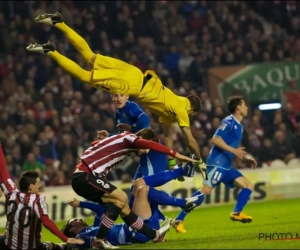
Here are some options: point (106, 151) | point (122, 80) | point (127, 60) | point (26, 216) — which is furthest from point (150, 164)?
point (127, 60)

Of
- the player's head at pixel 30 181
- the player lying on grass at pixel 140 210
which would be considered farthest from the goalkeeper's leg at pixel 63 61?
the player's head at pixel 30 181

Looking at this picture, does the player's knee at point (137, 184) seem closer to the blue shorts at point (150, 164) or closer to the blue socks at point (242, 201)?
the blue shorts at point (150, 164)

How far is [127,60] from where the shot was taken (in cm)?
2052

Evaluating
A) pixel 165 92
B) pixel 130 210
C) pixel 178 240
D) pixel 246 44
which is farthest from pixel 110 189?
pixel 246 44

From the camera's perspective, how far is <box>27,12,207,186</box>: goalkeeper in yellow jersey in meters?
12.5

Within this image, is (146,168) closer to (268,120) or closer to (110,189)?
(110,189)

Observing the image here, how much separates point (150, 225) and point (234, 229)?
6.72ft

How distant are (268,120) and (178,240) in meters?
9.01

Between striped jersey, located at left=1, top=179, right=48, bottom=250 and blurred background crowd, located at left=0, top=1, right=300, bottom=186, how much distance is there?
297 inches

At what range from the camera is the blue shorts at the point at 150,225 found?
11.0 meters

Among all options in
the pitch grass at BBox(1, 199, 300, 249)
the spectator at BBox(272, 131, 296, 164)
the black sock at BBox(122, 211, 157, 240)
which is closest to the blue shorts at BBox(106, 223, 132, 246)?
the pitch grass at BBox(1, 199, 300, 249)

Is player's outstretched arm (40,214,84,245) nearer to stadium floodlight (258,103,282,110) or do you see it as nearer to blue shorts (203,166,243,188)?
blue shorts (203,166,243,188)

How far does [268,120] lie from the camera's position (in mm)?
20047

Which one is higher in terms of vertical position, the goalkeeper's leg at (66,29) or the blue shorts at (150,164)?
the goalkeeper's leg at (66,29)
